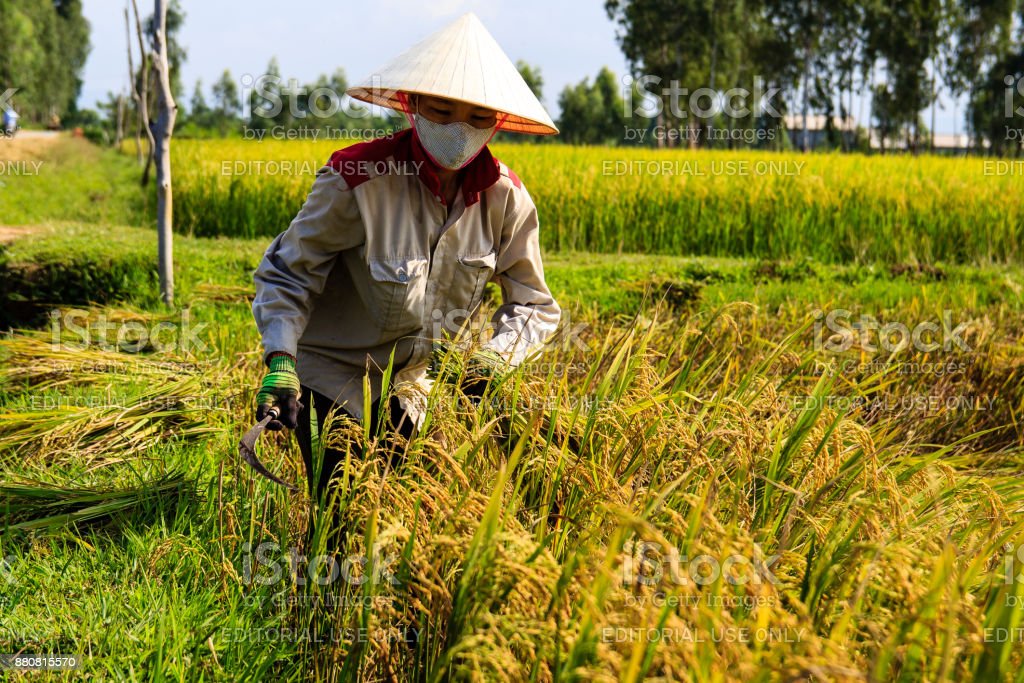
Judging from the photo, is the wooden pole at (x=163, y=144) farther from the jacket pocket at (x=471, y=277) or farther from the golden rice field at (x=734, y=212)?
the golden rice field at (x=734, y=212)

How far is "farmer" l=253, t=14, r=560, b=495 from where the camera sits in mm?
2174

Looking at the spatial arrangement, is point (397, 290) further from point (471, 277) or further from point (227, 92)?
point (227, 92)

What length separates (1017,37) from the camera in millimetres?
40500

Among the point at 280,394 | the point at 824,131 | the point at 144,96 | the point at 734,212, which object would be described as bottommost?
the point at 280,394

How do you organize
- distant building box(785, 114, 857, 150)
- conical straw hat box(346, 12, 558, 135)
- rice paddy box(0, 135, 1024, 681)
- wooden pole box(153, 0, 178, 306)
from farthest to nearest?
distant building box(785, 114, 857, 150) < wooden pole box(153, 0, 178, 306) < conical straw hat box(346, 12, 558, 135) < rice paddy box(0, 135, 1024, 681)

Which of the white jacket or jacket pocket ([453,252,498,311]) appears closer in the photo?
the white jacket

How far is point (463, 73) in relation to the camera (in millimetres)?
2166

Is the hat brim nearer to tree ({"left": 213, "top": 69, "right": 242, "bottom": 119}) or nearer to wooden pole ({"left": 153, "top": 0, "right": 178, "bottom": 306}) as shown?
wooden pole ({"left": 153, "top": 0, "right": 178, "bottom": 306})

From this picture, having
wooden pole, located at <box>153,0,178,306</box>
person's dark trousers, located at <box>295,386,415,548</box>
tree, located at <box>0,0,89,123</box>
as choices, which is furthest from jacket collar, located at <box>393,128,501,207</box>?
tree, located at <box>0,0,89,123</box>

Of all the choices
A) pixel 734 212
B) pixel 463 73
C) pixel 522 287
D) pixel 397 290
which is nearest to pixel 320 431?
pixel 397 290

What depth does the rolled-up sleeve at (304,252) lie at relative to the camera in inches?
84.6

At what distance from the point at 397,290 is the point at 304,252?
23cm

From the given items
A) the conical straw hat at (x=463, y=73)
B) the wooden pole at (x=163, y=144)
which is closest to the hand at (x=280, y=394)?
the conical straw hat at (x=463, y=73)

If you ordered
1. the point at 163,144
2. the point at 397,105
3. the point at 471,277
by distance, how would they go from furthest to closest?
the point at 163,144
the point at 397,105
the point at 471,277
